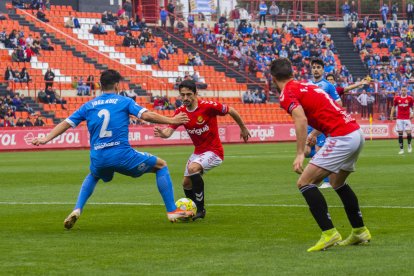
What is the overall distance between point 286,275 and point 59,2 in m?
50.9

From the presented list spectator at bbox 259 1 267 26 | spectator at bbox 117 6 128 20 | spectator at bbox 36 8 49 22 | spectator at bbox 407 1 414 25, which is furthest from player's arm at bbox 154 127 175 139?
spectator at bbox 407 1 414 25

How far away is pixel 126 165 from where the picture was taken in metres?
12.5

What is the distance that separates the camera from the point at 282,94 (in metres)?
10.0

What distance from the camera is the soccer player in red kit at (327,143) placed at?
1001 cm

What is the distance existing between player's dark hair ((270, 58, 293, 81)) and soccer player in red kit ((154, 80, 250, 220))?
146 inches

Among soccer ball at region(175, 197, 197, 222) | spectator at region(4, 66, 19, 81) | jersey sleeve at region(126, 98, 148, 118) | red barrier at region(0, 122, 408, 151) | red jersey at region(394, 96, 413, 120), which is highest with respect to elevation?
jersey sleeve at region(126, 98, 148, 118)

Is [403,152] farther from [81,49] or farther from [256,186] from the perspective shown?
[81,49]

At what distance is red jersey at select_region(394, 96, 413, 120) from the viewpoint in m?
36.7

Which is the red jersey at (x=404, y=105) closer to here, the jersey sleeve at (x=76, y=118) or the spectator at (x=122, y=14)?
the spectator at (x=122, y=14)

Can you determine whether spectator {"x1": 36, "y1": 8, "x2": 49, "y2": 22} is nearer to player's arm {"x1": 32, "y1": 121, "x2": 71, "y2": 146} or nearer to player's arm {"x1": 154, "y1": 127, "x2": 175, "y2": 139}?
player's arm {"x1": 154, "y1": 127, "x2": 175, "y2": 139}

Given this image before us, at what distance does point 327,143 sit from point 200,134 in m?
4.20

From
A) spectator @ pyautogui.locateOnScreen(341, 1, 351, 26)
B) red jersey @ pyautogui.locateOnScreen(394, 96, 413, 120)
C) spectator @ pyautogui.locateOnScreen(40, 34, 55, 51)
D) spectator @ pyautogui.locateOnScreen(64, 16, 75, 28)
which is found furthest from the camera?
spectator @ pyautogui.locateOnScreen(341, 1, 351, 26)

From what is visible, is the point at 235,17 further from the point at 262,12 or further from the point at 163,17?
the point at 163,17

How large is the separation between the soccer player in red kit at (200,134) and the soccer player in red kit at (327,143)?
3770mm
